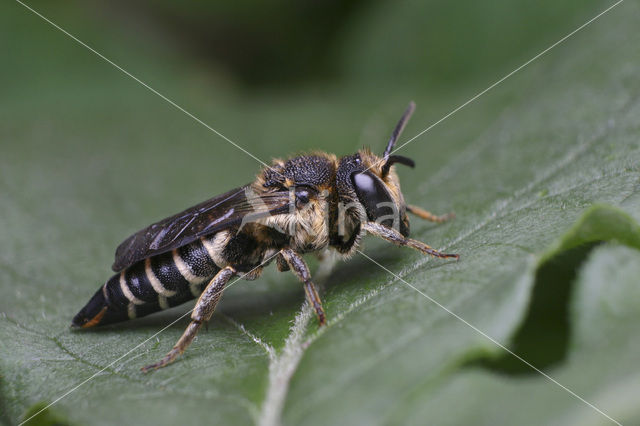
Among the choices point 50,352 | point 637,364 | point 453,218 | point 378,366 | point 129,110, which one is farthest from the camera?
point 129,110

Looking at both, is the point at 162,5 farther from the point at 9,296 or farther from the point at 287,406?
the point at 287,406

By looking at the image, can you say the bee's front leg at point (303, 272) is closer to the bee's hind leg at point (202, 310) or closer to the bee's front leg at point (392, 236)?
the bee's hind leg at point (202, 310)

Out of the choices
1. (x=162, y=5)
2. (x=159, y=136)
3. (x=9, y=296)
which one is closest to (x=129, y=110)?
(x=159, y=136)

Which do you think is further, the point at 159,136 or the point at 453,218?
the point at 159,136

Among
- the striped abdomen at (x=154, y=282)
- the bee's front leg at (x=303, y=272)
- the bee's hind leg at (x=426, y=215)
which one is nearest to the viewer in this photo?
the bee's front leg at (x=303, y=272)

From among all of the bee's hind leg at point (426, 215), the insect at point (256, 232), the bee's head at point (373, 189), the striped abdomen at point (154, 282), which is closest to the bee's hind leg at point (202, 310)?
the insect at point (256, 232)

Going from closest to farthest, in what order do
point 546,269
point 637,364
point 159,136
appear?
point 637,364, point 546,269, point 159,136

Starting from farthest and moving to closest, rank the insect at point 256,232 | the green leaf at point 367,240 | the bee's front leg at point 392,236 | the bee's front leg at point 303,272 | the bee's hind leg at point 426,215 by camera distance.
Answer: the bee's hind leg at point 426,215
the insect at point 256,232
the bee's front leg at point 392,236
the bee's front leg at point 303,272
the green leaf at point 367,240
